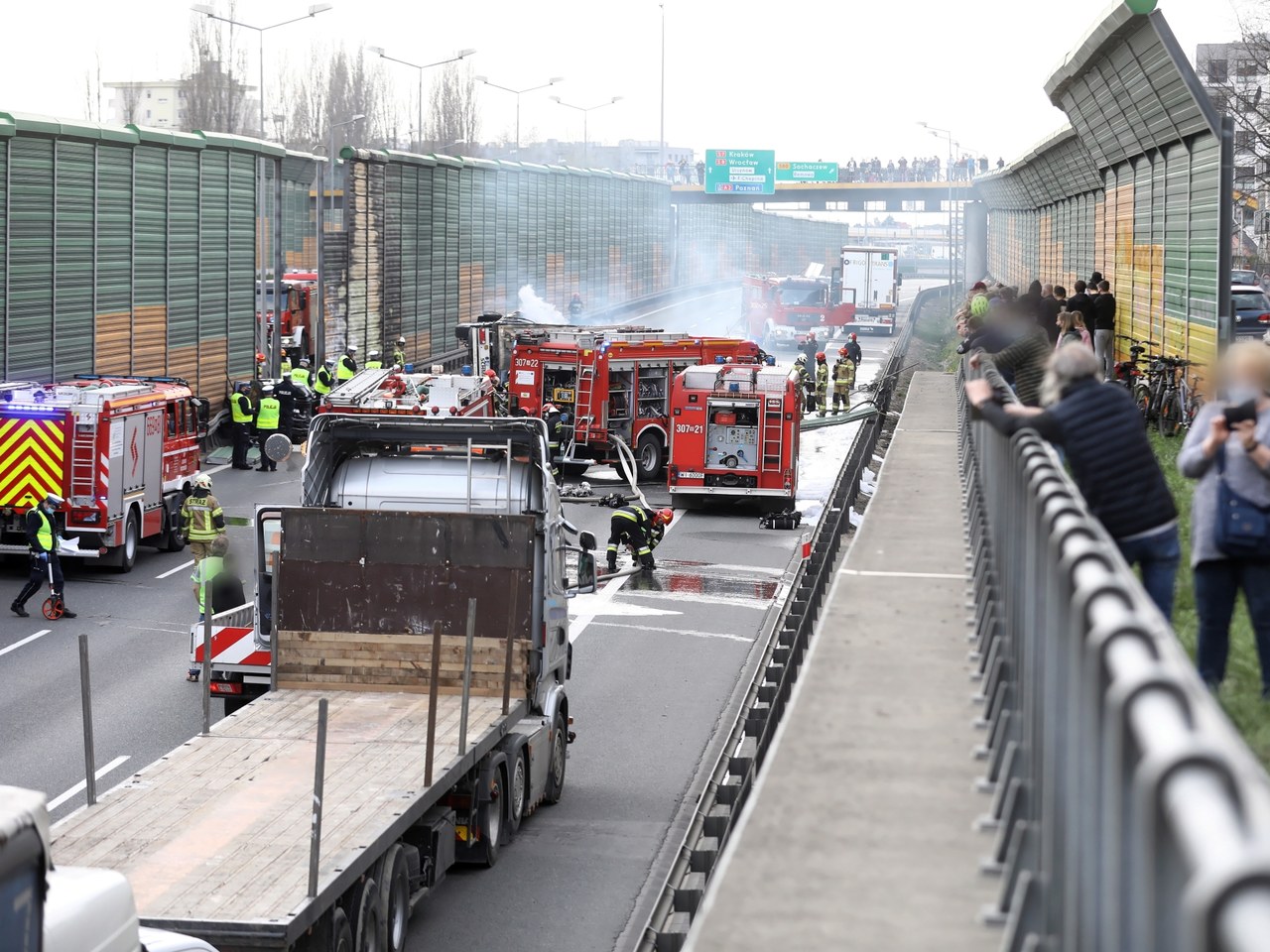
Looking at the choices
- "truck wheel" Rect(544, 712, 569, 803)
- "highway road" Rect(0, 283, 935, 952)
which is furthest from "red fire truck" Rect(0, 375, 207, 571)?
"truck wheel" Rect(544, 712, 569, 803)

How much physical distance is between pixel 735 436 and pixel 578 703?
1442 centimetres

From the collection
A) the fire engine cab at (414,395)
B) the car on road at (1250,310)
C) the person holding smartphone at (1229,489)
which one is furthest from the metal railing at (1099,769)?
the car on road at (1250,310)

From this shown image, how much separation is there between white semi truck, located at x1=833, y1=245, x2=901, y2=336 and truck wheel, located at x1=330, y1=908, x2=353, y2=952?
76.0 metres

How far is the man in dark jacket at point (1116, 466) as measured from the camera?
7.34m

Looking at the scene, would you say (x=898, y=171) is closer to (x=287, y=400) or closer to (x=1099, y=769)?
(x=287, y=400)

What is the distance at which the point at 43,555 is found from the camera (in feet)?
78.5

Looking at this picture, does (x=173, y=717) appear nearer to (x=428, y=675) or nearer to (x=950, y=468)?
(x=428, y=675)

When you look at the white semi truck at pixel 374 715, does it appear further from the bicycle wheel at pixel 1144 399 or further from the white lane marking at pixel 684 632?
the bicycle wheel at pixel 1144 399

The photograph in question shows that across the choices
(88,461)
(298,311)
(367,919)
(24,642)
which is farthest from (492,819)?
(298,311)

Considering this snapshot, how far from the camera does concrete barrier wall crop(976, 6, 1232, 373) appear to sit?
63.9 feet

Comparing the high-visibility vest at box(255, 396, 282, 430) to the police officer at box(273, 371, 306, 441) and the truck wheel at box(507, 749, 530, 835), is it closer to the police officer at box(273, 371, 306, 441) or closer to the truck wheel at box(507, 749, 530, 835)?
the police officer at box(273, 371, 306, 441)

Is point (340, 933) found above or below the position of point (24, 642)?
above

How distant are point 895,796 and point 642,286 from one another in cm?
9525

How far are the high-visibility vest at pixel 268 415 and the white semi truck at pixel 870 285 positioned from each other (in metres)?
49.6
